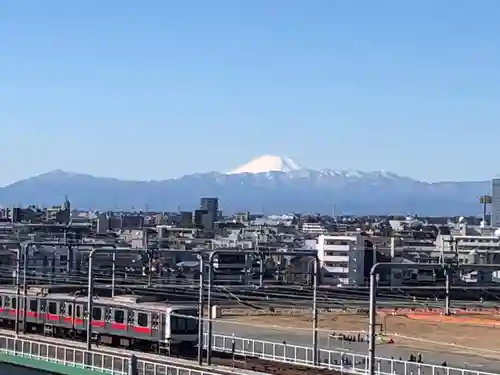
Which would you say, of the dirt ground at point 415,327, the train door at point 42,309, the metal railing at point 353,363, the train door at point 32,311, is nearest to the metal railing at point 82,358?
the metal railing at point 353,363

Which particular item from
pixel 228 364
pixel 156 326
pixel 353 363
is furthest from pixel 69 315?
pixel 353 363

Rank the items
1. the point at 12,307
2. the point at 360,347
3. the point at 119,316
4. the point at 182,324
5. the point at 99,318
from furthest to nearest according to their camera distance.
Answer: the point at 360,347
the point at 12,307
the point at 99,318
the point at 119,316
the point at 182,324

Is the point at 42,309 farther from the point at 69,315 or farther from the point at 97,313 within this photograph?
the point at 97,313

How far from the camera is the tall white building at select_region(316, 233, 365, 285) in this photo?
54375 mm

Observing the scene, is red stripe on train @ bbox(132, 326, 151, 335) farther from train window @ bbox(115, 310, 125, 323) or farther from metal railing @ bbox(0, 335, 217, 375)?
metal railing @ bbox(0, 335, 217, 375)

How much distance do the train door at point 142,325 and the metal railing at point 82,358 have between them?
300 centimetres

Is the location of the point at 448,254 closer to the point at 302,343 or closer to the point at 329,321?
the point at 329,321

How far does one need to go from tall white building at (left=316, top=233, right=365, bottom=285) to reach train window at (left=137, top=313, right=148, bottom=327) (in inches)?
1365

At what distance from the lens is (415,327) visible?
120 ft

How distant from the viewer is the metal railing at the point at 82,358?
14.4 m

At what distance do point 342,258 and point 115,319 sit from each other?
3528 cm

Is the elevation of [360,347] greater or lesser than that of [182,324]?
lesser

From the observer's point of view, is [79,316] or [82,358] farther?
[79,316]

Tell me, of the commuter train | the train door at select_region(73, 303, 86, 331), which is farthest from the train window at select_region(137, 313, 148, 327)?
the train door at select_region(73, 303, 86, 331)
